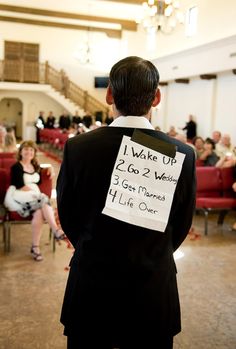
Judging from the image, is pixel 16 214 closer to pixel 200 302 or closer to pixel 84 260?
pixel 200 302

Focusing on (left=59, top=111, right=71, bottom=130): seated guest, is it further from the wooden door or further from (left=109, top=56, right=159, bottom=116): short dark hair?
(left=109, top=56, right=159, bottom=116): short dark hair

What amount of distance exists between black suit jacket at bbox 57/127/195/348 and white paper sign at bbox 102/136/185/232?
26mm

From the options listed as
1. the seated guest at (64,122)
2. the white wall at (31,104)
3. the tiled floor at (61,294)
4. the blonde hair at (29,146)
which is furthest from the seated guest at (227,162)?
the white wall at (31,104)

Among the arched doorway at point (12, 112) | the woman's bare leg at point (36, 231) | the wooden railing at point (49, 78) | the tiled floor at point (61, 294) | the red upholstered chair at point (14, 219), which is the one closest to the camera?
the tiled floor at point (61, 294)

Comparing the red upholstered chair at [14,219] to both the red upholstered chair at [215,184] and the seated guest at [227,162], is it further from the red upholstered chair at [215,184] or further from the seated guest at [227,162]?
the seated guest at [227,162]

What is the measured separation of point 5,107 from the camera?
24.1m

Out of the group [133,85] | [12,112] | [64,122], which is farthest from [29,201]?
[12,112]

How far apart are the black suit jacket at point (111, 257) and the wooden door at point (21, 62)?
21024 mm

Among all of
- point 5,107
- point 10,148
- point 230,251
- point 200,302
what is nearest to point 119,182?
point 200,302

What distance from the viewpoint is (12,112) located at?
24281 mm

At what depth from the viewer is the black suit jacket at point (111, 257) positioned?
4.92 ft

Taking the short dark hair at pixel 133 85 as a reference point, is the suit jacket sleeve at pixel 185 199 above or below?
below

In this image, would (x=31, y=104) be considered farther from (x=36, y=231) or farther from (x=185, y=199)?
(x=185, y=199)

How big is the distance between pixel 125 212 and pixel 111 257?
17 centimetres
